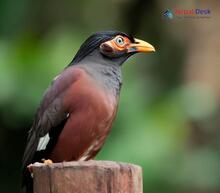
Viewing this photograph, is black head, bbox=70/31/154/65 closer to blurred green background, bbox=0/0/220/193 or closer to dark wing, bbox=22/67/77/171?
dark wing, bbox=22/67/77/171

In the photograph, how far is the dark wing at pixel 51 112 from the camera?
4.70 m

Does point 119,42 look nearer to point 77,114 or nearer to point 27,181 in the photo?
point 77,114

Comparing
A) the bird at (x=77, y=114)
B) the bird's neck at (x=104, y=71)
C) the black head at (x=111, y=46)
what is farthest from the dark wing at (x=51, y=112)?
the black head at (x=111, y=46)

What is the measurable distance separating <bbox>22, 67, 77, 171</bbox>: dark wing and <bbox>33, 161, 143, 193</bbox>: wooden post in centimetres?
118

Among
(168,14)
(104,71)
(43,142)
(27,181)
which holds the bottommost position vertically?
(27,181)

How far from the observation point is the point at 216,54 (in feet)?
27.7

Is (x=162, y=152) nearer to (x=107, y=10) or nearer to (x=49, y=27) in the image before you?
(x=49, y=27)

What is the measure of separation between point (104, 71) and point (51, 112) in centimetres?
44

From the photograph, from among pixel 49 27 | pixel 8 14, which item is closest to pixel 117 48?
pixel 8 14

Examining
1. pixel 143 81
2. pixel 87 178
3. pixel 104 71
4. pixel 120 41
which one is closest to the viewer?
pixel 87 178

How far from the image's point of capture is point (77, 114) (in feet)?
15.2

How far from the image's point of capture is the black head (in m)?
4.98

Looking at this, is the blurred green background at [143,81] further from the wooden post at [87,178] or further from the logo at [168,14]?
the wooden post at [87,178]

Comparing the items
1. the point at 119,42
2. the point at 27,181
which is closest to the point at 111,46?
the point at 119,42
